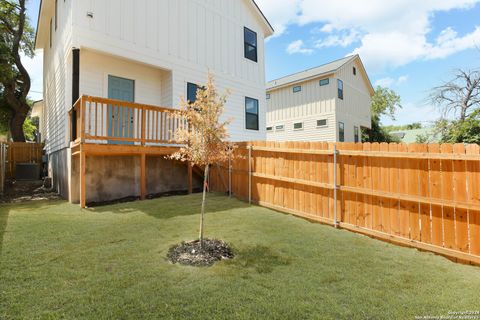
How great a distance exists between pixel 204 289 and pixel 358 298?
1.65 m

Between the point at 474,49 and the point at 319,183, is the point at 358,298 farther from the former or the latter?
the point at 474,49

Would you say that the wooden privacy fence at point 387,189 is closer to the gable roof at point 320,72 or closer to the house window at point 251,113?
the house window at point 251,113

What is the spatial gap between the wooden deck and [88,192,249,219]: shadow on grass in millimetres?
636

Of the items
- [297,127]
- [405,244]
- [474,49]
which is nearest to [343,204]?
[405,244]

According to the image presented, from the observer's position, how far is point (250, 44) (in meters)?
12.1

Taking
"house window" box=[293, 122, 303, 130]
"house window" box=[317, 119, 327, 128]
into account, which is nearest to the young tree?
"house window" box=[317, 119, 327, 128]

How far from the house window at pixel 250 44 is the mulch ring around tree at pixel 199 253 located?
10.1m

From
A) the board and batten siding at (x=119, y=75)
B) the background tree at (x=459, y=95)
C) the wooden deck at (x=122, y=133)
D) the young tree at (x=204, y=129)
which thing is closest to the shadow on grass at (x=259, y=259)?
the young tree at (x=204, y=129)

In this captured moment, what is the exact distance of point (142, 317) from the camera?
2.27 metres

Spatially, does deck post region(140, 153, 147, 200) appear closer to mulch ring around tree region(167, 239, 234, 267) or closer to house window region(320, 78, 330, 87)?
mulch ring around tree region(167, 239, 234, 267)

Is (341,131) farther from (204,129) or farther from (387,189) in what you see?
(204,129)

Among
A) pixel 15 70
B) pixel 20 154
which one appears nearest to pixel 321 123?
pixel 20 154

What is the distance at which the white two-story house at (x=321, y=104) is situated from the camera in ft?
58.8

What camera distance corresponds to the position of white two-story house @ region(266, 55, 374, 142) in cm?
1792
